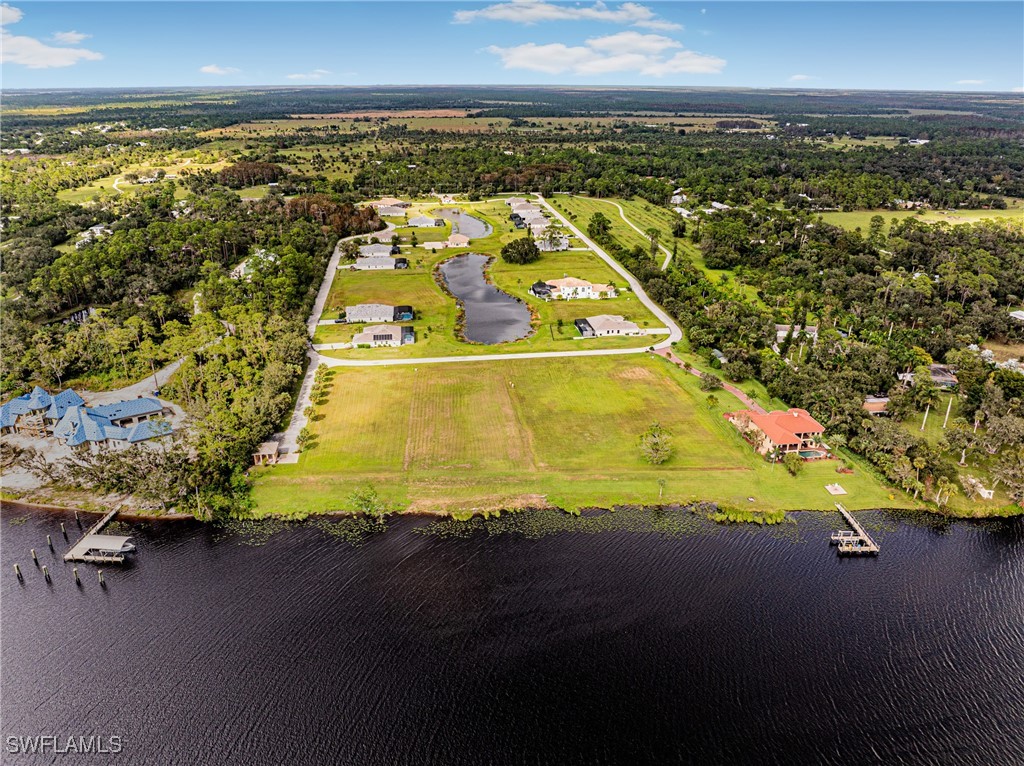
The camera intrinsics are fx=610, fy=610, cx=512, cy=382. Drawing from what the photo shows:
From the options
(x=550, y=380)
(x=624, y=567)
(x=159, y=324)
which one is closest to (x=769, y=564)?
(x=624, y=567)

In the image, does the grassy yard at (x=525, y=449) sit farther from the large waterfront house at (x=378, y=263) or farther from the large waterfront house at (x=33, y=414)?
the large waterfront house at (x=378, y=263)

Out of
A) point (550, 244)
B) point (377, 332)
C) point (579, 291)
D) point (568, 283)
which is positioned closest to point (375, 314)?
point (377, 332)

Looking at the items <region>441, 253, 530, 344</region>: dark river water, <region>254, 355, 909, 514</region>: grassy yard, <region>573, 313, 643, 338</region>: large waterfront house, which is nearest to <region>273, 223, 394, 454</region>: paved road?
<region>254, 355, 909, 514</region>: grassy yard

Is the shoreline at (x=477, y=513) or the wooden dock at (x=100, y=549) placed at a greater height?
the wooden dock at (x=100, y=549)

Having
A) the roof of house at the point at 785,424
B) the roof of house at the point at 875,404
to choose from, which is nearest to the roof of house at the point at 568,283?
the roof of house at the point at 785,424

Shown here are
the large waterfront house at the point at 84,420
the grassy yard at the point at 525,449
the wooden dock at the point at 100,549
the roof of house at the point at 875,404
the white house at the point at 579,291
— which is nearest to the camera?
the wooden dock at the point at 100,549

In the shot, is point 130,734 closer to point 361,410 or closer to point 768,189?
point 361,410

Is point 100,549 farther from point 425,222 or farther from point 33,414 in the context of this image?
point 425,222

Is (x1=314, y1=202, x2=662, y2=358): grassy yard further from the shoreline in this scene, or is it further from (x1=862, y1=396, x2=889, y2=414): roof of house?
the shoreline
